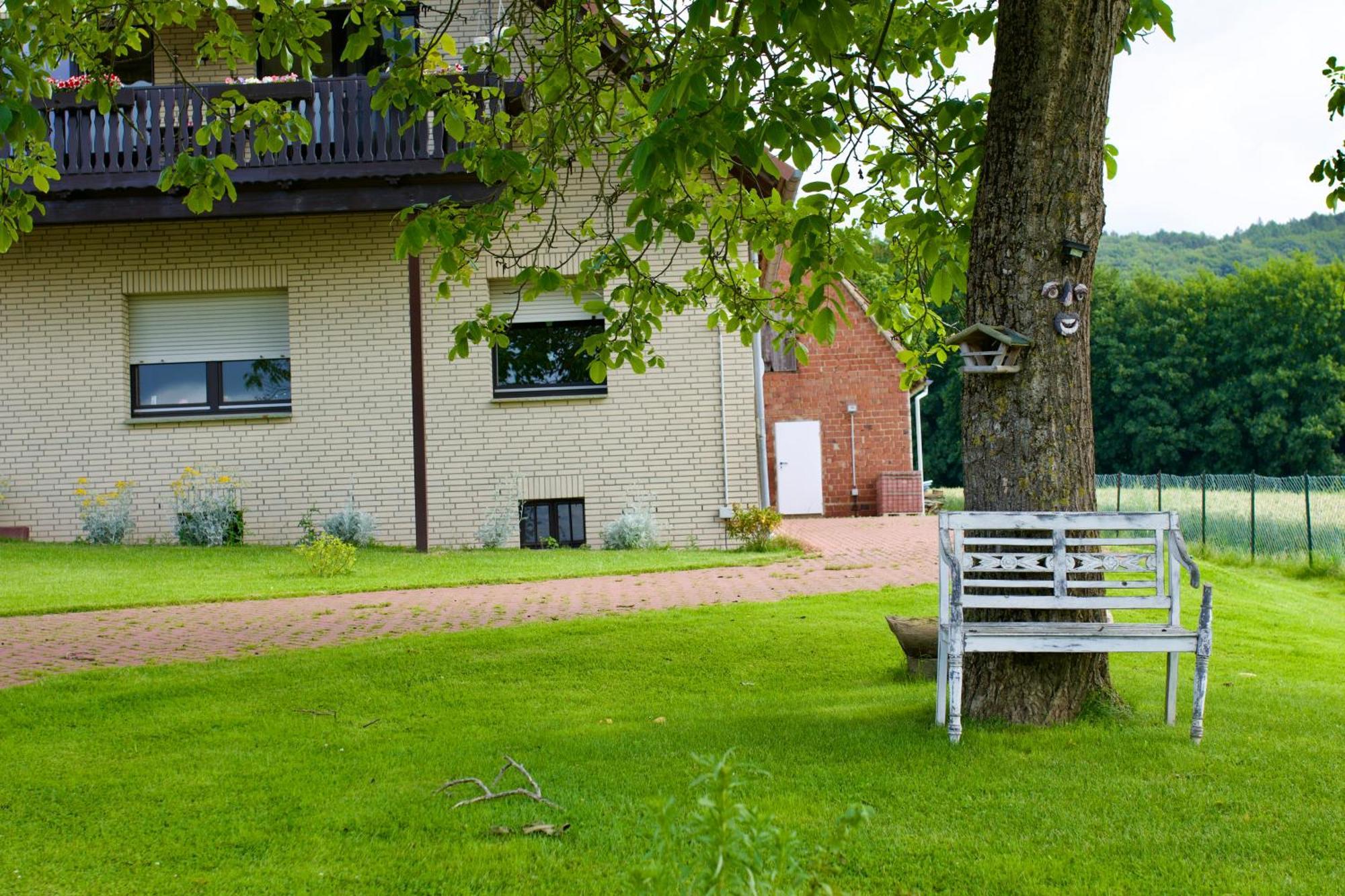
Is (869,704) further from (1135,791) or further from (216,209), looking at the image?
(216,209)

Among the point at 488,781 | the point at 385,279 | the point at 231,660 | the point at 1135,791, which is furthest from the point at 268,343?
the point at 1135,791

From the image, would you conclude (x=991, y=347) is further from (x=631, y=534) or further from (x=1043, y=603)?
(x=631, y=534)

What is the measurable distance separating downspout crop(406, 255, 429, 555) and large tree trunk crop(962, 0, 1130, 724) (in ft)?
32.3

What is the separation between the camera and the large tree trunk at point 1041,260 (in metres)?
5.02

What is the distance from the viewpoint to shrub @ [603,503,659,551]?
48.2 feet

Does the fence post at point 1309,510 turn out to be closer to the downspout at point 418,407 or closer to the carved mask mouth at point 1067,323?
the downspout at point 418,407

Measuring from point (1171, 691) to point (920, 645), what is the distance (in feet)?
4.70

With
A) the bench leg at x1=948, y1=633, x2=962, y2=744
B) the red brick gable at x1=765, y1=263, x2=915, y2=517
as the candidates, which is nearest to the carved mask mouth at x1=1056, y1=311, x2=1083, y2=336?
the bench leg at x1=948, y1=633, x2=962, y2=744

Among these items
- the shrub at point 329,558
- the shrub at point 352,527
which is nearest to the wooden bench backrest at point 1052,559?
the shrub at point 329,558

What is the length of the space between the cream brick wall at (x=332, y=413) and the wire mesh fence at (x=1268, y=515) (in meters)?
8.33

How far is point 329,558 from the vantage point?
1158 cm

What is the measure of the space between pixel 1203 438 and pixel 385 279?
49.4 metres

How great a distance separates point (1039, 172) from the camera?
5047 millimetres

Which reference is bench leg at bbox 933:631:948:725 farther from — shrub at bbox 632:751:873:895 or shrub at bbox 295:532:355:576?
shrub at bbox 295:532:355:576
